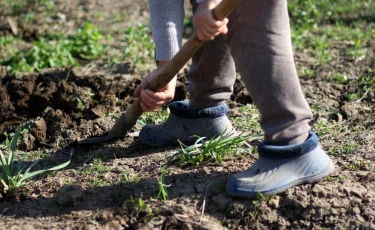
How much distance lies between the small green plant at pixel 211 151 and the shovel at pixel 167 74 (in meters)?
0.38

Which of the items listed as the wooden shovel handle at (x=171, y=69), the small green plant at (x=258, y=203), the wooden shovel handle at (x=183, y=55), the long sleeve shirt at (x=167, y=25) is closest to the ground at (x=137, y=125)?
the small green plant at (x=258, y=203)

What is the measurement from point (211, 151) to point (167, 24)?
0.70 metres

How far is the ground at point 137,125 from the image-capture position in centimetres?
344

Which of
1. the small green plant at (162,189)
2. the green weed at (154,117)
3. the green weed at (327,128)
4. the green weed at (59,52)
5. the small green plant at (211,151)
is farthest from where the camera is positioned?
the green weed at (59,52)

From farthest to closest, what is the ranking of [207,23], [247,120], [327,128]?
[247,120], [327,128], [207,23]

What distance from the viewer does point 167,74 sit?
3.71m

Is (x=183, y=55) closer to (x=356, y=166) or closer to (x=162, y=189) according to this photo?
(x=162, y=189)

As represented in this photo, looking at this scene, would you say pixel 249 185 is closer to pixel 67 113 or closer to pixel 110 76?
pixel 67 113

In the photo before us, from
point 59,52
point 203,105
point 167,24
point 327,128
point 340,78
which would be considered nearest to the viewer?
point 167,24

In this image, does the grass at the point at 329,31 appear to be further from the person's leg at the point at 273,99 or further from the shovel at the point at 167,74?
the person's leg at the point at 273,99

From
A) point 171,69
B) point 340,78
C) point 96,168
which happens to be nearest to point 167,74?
point 171,69

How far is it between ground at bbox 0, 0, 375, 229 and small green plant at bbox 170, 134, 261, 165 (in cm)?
5

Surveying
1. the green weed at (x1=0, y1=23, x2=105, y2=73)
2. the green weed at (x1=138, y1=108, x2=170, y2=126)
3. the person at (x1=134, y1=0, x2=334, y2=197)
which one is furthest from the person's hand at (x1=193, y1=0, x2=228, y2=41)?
the green weed at (x1=0, y1=23, x2=105, y2=73)

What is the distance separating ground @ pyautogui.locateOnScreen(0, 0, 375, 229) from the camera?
3.44 m
